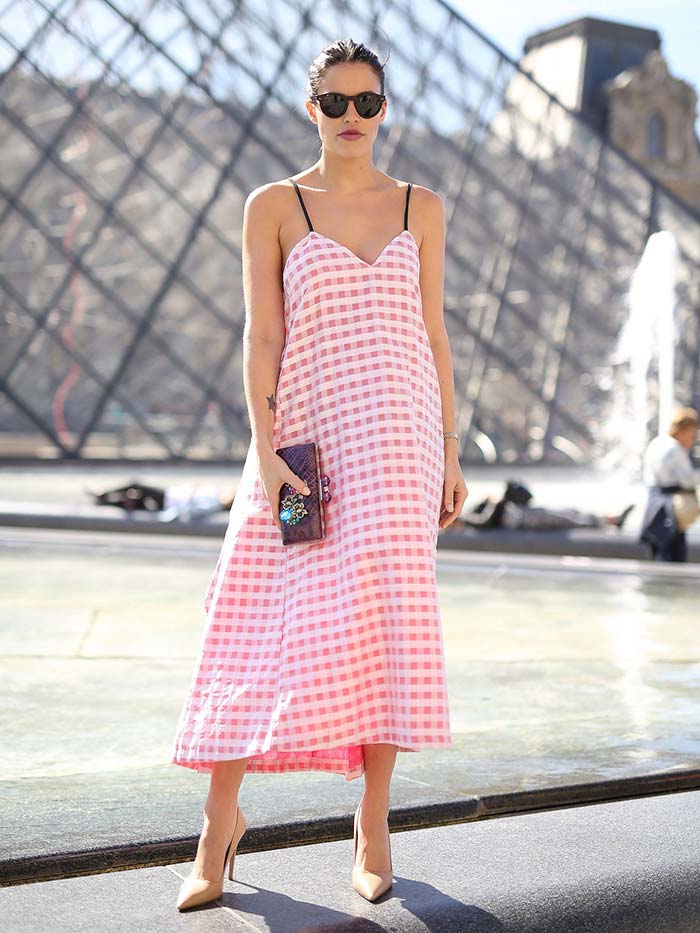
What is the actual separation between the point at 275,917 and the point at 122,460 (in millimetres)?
Result: 15478

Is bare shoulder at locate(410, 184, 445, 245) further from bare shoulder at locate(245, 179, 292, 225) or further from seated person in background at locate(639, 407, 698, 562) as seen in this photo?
seated person in background at locate(639, 407, 698, 562)

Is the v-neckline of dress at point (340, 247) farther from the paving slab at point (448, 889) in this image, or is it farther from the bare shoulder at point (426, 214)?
the paving slab at point (448, 889)

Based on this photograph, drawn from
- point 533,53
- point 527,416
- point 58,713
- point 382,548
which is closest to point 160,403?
point 527,416

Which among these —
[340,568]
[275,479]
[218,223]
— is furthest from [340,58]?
[218,223]

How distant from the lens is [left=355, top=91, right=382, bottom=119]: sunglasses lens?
6.88ft

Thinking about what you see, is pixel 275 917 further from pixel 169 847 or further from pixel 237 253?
pixel 237 253

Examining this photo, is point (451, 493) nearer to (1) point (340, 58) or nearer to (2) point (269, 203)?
(2) point (269, 203)

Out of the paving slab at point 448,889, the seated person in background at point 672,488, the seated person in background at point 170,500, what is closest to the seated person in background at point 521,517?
the seated person in background at point 672,488

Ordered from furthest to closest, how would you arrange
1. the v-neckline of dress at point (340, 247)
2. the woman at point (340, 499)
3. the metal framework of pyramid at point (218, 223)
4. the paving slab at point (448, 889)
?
the metal framework of pyramid at point (218, 223) < the v-neckline of dress at point (340, 247) < the woman at point (340, 499) < the paving slab at point (448, 889)

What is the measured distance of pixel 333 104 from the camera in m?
2.10

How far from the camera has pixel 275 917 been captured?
6.10ft

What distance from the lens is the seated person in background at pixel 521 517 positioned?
23.9 feet

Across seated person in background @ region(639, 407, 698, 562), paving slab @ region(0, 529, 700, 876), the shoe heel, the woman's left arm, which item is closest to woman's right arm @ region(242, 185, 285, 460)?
the woman's left arm

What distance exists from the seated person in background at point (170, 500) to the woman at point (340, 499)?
5728 mm
